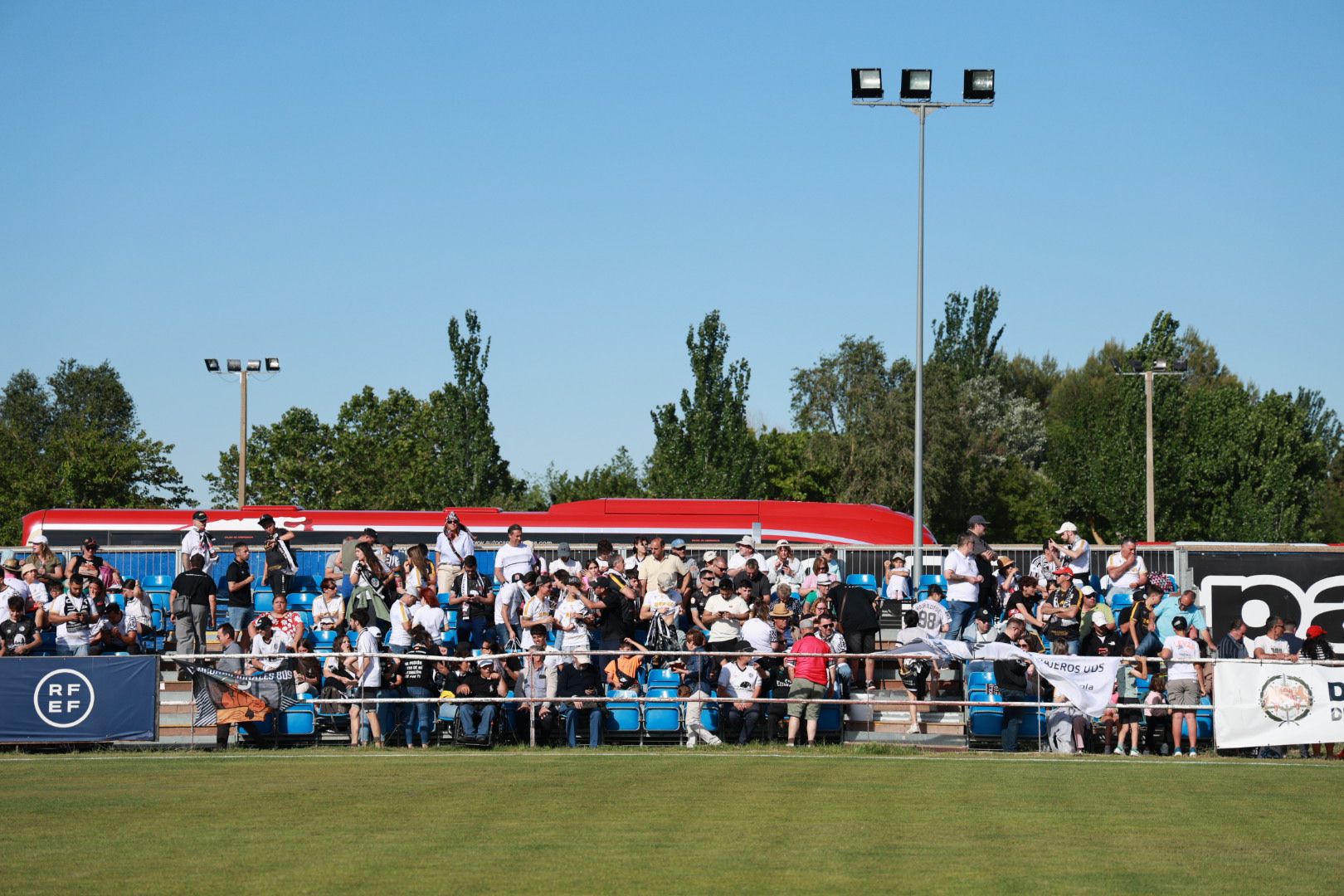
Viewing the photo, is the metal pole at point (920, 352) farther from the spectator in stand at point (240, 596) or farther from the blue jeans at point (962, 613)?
the spectator in stand at point (240, 596)

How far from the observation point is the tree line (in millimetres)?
56500

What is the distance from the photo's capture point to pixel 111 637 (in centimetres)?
1934

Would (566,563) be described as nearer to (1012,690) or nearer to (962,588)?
(962,588)

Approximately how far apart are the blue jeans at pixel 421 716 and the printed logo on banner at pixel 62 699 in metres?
3.74

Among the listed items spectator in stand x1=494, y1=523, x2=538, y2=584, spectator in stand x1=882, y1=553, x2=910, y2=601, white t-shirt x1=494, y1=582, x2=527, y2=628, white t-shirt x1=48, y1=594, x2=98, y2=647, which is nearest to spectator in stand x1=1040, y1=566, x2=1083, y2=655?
spectator in stand x1=882, y1=553, x2=910, y2=601

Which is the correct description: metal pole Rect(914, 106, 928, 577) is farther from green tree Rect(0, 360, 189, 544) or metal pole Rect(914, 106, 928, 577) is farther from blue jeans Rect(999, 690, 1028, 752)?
green tree Rect(0, 360, 189, 544)

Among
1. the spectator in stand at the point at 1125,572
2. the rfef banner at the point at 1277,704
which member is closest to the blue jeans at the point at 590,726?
the rfef banner at the point at 1277,704

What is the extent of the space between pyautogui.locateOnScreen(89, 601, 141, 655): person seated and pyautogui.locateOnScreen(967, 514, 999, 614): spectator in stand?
11.8 metres

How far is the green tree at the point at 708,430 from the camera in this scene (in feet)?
184

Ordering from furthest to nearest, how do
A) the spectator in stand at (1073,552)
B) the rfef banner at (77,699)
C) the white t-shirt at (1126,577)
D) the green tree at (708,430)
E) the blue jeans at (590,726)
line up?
the green tree at (708,430)
the spectator in stand at (1073,552)
the white t-shirt at (1126,577)
the blue jeans at (590,726)
the rfef banner at (77,699)

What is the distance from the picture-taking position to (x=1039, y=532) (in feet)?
240

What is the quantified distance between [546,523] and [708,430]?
23057mm

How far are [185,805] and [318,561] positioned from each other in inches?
597

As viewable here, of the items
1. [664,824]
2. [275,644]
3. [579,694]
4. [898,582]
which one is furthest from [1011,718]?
[275,644]
